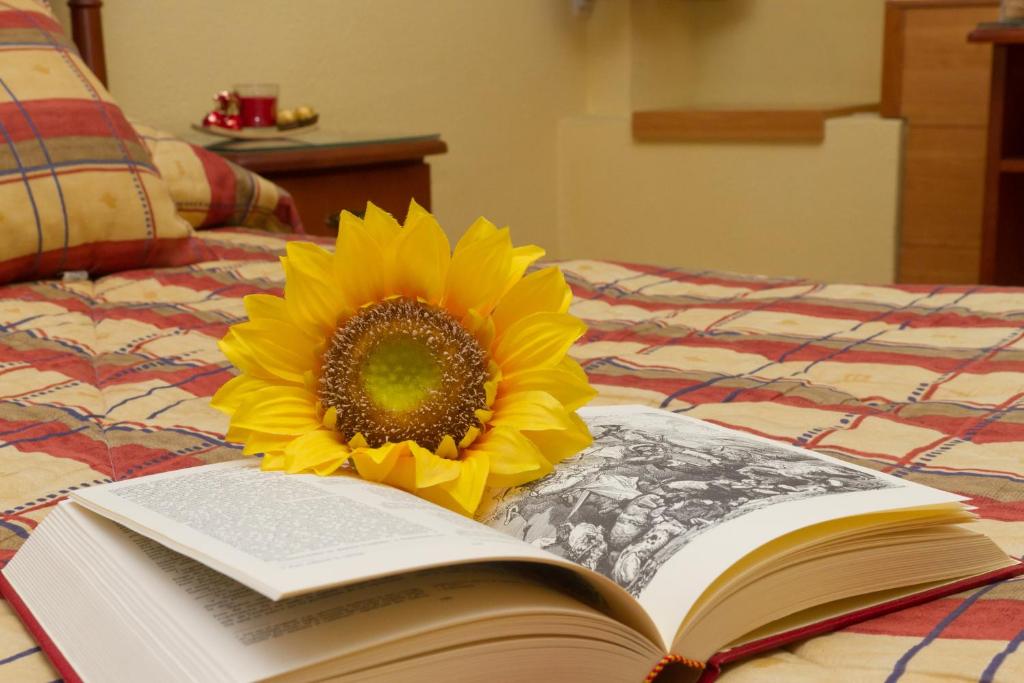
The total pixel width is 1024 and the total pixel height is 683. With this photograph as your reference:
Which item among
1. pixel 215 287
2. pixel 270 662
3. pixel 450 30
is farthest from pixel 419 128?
pixel 270 662

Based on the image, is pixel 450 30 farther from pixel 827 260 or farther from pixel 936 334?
pixel 936 334

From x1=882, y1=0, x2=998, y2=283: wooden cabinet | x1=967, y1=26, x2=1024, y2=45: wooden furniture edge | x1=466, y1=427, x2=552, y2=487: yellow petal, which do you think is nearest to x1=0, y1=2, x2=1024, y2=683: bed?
x1=466, y1=427, x2=552, y2=487: yellow petal

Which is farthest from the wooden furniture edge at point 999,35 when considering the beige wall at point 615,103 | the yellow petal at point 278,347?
the yellow petal at point 278,347

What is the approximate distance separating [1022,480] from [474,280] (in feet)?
1.17

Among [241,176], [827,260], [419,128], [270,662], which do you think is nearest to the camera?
[270,662]

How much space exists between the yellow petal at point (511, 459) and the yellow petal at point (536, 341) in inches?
1.9

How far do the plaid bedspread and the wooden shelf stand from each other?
1235 millimetres

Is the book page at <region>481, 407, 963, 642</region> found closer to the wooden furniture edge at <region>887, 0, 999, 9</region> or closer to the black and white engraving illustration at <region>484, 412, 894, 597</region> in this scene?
the black and white engraving illustration at <region>484, 412, 894, 597</region>

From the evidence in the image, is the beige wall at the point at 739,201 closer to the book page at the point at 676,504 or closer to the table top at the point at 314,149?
the table top at the point at 314,149

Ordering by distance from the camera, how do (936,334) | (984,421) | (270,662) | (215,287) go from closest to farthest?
(270,662), (984,421), (936,334), (215,287)

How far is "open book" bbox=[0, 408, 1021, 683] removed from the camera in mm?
408

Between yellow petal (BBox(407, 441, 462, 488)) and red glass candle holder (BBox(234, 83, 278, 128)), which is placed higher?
red glass candle holder (BBox(234, 83, 278, 128))

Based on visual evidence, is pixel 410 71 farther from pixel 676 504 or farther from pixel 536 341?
pixel 676 504

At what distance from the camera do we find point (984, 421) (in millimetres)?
853
